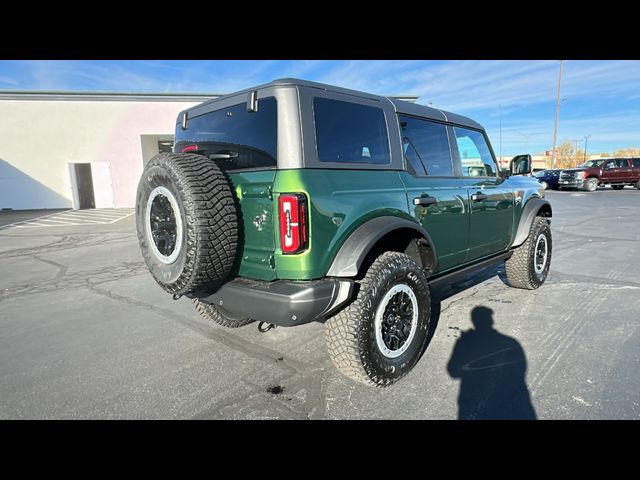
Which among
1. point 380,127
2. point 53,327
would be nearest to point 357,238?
point 380,127

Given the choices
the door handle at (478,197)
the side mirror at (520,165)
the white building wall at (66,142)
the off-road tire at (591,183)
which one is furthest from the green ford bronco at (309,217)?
the off-road tire at (591,183)

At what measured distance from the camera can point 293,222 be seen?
2203 mm

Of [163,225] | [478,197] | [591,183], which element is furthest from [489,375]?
[591,183]

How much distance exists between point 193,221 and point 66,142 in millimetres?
20479

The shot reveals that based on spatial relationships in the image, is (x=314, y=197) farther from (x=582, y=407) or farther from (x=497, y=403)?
(x=582, y=407)

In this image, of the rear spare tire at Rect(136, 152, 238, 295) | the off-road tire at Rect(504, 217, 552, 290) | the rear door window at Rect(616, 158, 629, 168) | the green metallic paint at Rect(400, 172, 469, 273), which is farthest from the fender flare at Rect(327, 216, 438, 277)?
the rear door window at Rect(616, 158, 629, 168)

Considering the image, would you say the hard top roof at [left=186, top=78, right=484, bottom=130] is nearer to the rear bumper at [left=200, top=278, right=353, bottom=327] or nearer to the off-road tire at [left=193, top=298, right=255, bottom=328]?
the rear bumper at [left=200, top=278, right=353, bottom=327]

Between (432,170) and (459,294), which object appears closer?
(432,170)

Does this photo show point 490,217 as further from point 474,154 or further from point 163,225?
point 163,225

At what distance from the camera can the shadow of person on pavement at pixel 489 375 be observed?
2.32 m

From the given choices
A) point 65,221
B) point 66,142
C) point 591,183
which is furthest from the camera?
point 591,183

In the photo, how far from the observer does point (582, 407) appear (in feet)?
7.61

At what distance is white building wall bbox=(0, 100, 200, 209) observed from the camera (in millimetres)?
17859

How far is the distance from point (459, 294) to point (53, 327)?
4.74 metres
